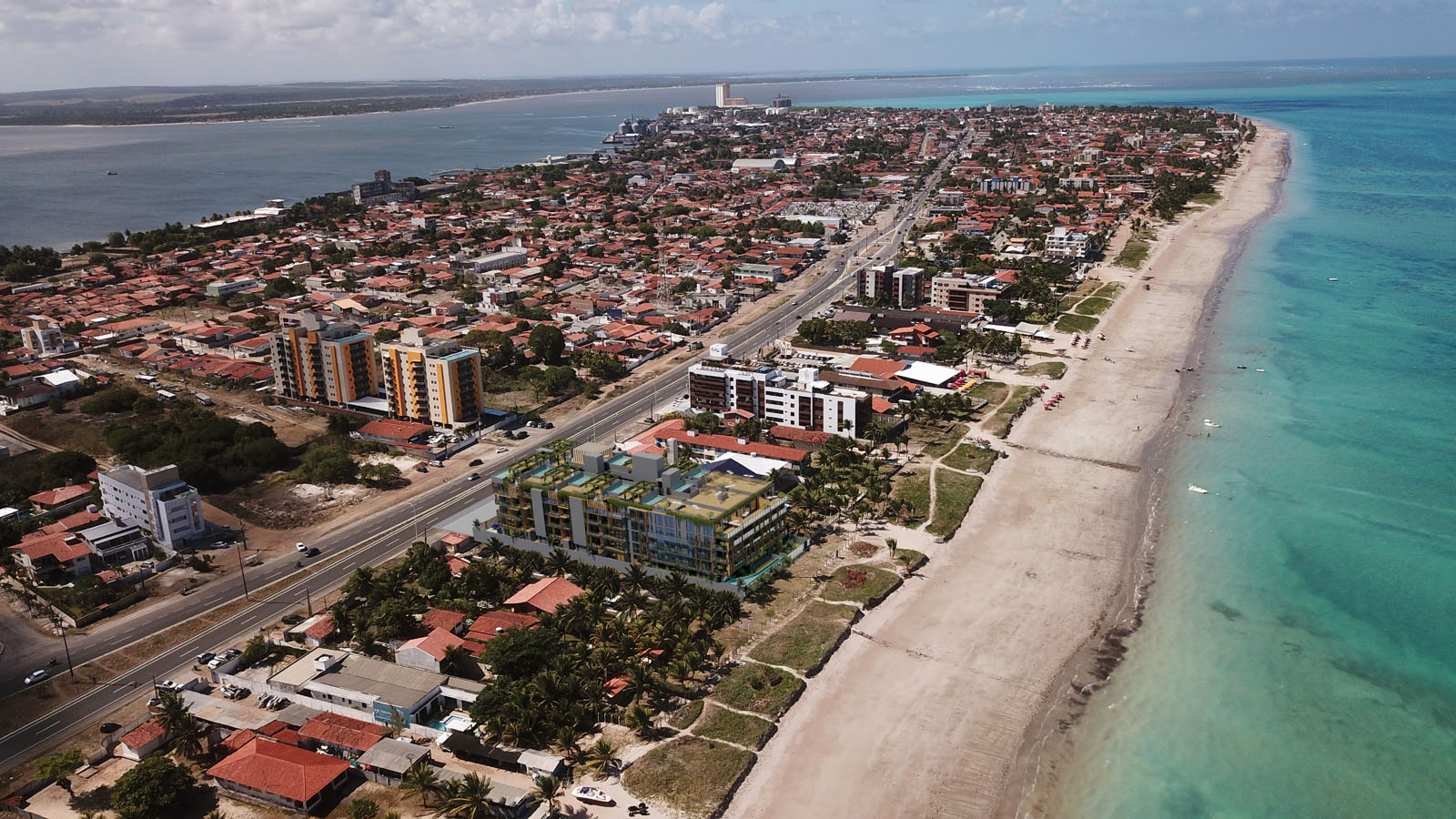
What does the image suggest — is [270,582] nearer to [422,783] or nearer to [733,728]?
[422,783]

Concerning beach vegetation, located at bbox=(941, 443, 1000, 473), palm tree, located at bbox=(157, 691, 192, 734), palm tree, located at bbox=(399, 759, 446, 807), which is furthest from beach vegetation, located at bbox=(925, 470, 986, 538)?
palm tree, located at bbox=(157, 691, 192, 734)

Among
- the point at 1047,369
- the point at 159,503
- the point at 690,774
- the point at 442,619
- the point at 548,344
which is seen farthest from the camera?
the point at 548,344

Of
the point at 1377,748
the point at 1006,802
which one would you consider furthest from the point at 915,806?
the point at 1377,748

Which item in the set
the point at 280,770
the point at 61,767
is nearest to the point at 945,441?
the point at 280,770

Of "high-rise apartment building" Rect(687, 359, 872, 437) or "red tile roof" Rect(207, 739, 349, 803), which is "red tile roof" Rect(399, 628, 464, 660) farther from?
"high-rise apartment building" Rect(687, 359, 872, 437)

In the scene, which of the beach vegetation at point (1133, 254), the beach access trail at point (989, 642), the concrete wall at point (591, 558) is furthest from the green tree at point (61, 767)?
the beach vegetation at point (1133, 254)

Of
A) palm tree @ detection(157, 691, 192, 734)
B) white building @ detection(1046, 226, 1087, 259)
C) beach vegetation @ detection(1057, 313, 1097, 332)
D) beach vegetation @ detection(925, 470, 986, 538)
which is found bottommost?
beach vegetation @ detection(925, 470, 986, 538)
